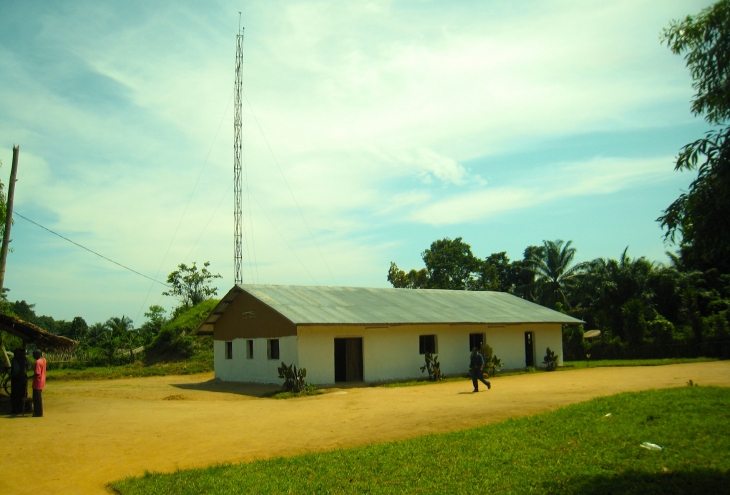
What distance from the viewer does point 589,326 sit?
1934 inches

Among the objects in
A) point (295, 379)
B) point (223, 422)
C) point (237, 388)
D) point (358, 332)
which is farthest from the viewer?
point (358, 332)

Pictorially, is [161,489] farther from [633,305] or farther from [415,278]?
[415,278]

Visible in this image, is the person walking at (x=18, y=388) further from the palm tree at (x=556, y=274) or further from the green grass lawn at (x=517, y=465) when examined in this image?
the palm tree at (x=556, y=274)

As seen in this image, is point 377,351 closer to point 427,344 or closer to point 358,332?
point 358,332

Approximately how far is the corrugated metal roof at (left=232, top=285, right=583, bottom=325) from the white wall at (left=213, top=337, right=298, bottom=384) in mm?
1548

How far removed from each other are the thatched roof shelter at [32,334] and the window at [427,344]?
13.8m

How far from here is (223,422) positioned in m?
13.8

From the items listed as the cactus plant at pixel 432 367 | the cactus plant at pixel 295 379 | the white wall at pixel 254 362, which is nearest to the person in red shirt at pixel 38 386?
the cactus plant at pixel 295 379

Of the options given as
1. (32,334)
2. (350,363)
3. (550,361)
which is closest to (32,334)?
(32,334)

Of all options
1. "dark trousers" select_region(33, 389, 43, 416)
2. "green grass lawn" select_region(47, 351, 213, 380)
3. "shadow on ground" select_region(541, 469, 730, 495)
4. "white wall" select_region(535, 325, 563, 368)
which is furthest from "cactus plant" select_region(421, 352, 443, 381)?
"shadow on ground" select_region(541, 469, 730, 495)

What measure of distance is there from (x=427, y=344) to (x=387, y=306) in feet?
8.08

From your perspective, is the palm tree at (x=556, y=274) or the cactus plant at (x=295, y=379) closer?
the cactus plant at (x=295, y=379)

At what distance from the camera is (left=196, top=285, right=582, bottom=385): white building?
896 inches

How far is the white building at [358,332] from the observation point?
22.8 metres
